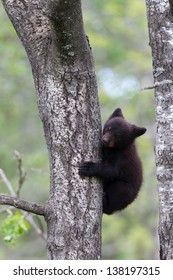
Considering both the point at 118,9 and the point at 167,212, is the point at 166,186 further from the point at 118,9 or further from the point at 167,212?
the point at 118,9

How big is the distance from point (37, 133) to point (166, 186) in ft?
48.4

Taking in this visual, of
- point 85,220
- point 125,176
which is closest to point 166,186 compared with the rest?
point 85,220

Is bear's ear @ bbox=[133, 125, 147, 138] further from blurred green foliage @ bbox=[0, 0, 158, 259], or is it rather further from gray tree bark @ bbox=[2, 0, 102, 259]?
blurred green foliage @ bbox=[0, 0, 158, 259]

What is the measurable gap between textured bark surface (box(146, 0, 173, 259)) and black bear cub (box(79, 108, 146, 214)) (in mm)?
979

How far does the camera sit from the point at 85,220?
4672 mm

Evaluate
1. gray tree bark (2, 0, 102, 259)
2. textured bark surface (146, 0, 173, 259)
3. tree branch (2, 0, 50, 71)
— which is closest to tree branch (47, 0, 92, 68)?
gray tree bark (2, 0, 102, 259)

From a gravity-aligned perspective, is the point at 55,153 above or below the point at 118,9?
below

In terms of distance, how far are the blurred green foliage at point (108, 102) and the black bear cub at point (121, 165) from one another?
269 inches

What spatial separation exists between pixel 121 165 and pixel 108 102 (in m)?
9.67

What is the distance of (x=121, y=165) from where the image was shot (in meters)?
6.02

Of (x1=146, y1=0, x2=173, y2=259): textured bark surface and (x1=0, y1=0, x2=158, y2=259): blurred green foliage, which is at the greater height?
(x1=0, y1=0, x2=158, y2=259): blurred green foliage

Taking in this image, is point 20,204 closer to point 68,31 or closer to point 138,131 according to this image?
point 68,31

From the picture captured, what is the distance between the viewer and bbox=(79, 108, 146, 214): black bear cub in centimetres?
592
